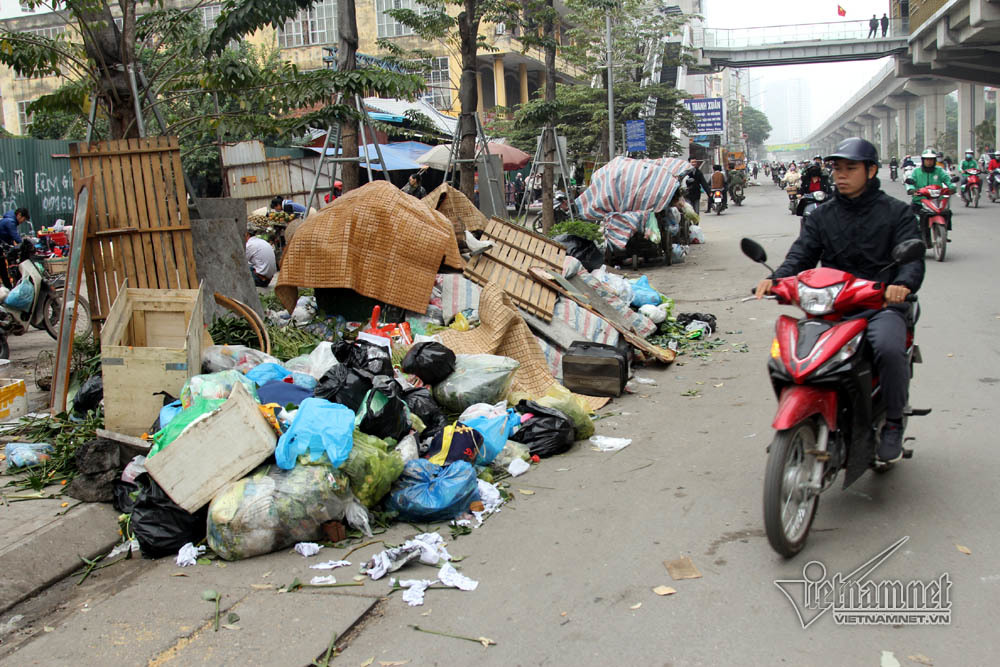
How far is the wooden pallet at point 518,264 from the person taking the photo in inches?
327

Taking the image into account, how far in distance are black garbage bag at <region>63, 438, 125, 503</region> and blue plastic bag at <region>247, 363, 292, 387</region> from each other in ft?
3.37

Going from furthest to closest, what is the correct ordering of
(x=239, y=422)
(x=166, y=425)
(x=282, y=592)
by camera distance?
(x=166, y=425) < (x=239, y=422) < (x=282, y=592)

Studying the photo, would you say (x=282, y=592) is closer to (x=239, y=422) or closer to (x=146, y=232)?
(x=239, y=422)

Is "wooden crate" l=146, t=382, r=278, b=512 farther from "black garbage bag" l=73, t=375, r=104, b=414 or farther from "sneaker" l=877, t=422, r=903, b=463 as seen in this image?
"sneaker" l=877, t=422, r=903, b=463

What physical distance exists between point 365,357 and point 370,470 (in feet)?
5.04

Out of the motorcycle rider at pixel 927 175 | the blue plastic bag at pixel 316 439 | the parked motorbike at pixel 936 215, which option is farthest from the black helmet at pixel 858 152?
the motorcycle rider at pixel 927 175

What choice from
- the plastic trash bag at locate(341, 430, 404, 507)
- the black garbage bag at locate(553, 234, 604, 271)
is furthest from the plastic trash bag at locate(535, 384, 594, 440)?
the black garbage bag at locate(553, 234, 604, 271)

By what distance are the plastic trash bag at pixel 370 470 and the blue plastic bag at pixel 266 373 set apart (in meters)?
1.35

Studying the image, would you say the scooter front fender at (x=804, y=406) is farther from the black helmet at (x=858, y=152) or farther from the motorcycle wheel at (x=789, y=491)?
the black helmet at (x=858, y=152)

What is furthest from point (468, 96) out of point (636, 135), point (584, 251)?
point (636, 135)

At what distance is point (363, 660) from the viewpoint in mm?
3232

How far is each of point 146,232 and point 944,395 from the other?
6.61 metres

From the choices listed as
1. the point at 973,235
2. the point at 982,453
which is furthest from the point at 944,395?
the point at 973,235

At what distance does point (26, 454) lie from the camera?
539cm
